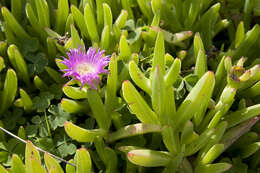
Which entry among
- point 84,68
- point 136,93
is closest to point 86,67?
point 84,68

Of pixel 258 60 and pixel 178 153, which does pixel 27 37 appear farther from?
pixel 258 60

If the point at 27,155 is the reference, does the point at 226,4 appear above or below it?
above

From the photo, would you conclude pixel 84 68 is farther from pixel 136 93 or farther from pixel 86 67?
pixel 136 93

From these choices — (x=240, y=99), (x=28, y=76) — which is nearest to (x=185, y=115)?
(x=240, y=99)
